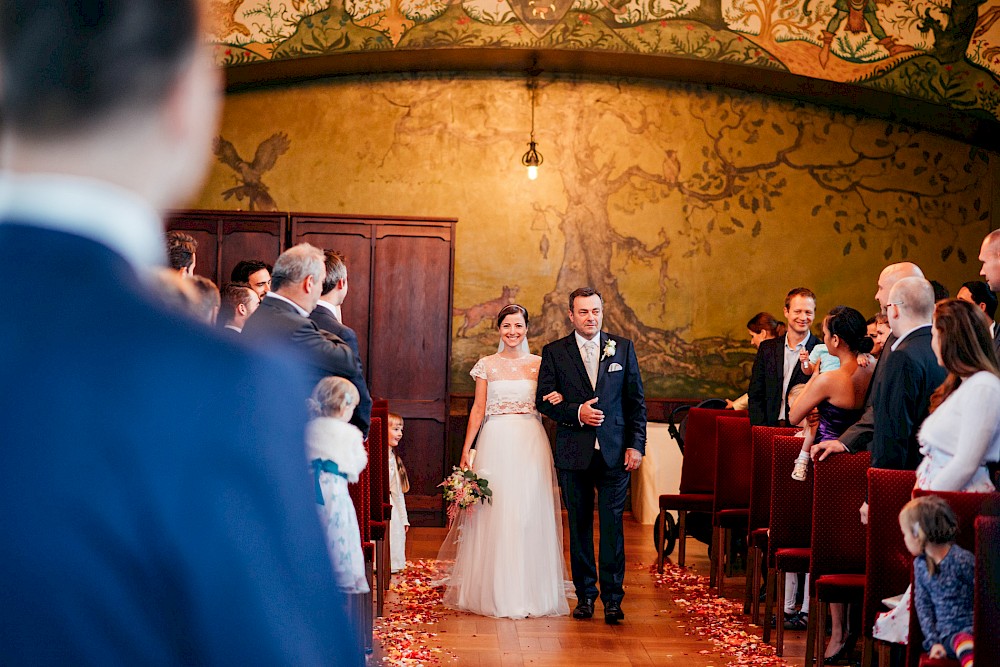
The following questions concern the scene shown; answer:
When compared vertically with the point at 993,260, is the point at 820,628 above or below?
below

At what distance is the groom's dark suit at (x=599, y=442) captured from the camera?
6609 millimetres

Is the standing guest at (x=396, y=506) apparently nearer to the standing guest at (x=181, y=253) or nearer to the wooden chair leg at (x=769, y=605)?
the standing guest at (x=181, y=253)

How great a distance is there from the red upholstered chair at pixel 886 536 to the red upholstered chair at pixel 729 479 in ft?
9.45

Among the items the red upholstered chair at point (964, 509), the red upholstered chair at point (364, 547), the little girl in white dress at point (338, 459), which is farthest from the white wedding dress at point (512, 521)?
the red upholstered chair at point (964, 509)

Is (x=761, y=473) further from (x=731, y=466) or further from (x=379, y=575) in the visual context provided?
(x=379, y=575)

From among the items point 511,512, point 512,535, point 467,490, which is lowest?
point 512,535

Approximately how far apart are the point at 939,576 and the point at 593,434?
3.07m

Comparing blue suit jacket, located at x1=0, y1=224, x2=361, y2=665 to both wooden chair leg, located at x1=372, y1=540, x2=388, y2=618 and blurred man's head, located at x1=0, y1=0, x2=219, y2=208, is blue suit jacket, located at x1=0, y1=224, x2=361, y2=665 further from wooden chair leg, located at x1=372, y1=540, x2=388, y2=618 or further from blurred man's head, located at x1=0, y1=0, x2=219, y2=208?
wooden chair leg, located at x1=372, y1=540, x2=388, y2=618

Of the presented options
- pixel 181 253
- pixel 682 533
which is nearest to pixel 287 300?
pixel 181 253

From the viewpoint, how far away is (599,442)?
21.7 ft

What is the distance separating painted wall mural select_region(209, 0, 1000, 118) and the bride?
4206 millimetres

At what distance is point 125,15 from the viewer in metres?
0.63

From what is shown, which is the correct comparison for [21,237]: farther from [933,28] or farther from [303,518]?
[933,28]

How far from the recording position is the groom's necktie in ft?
22.3
